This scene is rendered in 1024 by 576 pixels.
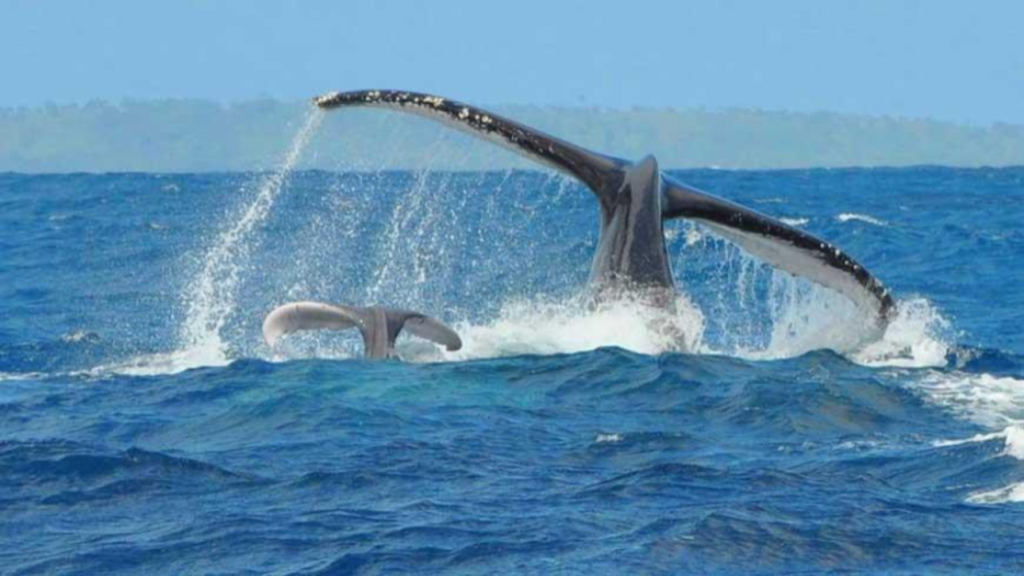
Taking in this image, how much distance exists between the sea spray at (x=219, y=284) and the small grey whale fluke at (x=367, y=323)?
3.07 feet

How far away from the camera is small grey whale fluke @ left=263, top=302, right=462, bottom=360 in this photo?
17.2 metres

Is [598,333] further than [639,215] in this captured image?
Yes

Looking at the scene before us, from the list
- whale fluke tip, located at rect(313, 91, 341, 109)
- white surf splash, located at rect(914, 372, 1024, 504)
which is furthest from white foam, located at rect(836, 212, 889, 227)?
A: whale fluke tip, located at rect(313, 91, 341, 109)

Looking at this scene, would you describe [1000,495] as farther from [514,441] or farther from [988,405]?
[988,405]

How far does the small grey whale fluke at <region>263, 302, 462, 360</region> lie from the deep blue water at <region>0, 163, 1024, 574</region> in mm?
306

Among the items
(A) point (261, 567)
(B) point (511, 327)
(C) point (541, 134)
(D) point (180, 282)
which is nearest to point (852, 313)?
(B) point (511, 327)

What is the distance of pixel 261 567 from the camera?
33.3 feet

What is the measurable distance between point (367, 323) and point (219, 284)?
1436 centimetres

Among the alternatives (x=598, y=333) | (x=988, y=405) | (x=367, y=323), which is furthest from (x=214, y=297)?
(x=988, y=405)

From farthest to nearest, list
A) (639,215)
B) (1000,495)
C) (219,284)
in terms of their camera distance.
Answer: (219,284), (639,215), (1000,495)

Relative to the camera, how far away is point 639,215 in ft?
54.0

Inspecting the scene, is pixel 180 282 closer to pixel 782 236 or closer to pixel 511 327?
pixel 511 327

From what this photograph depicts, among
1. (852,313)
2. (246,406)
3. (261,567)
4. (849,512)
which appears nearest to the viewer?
(261,567)

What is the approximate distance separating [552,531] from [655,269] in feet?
20.0
